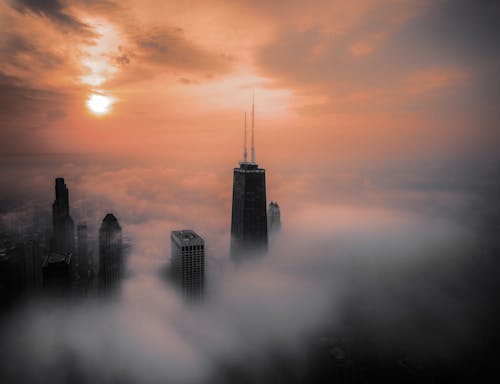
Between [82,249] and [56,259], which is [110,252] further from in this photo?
[56,259]

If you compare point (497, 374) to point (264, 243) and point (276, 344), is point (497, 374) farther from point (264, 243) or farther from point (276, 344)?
point (264, 243)

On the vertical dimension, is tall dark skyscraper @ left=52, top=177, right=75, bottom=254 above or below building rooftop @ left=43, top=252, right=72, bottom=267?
above

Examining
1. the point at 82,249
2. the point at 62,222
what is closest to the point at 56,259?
the point at 62,222

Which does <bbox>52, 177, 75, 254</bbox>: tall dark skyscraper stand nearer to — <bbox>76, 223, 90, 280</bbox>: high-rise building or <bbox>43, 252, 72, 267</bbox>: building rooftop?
<bbox>76, 223, 90, 280</bbox>: high-rise building

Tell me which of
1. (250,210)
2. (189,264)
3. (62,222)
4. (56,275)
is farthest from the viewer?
(250,210)

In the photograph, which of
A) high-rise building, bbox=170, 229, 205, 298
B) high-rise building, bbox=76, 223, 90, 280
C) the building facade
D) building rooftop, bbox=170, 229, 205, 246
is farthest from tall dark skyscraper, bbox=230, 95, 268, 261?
high-rise building, bbox=76, 223, 90, 280
